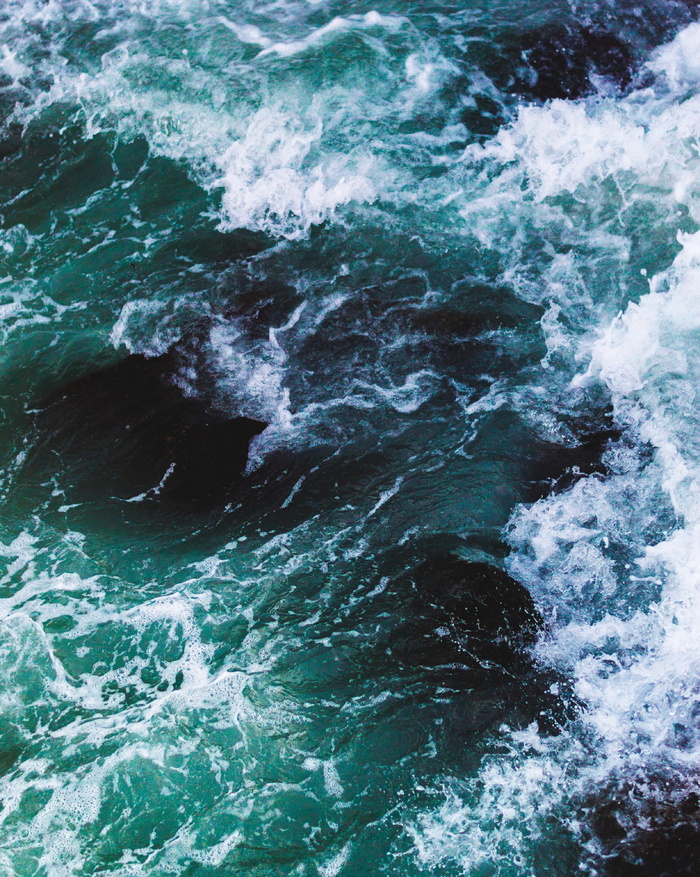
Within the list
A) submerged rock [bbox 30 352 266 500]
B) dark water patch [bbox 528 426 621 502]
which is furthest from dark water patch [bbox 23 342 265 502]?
dark water patch [bbox 528 426 621 502]

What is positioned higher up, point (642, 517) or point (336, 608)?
point (642, 517)

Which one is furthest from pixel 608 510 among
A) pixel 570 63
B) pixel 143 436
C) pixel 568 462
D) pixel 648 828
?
pixel 570 63

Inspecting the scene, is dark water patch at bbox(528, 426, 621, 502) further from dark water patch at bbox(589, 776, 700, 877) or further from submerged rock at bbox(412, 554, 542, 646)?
dark water patch at bbox(589, 776, 700, 877)

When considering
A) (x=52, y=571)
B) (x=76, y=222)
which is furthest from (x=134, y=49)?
(x=52, y=571)

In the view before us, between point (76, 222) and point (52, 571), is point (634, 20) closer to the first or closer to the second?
point (76, 222)

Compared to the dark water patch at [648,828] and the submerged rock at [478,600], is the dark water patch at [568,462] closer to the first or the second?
the submerged rock at [478,600]

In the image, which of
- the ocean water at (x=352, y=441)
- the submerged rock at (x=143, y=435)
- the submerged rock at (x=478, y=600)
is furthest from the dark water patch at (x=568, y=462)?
the submerged rock at (x=143, y=435)
